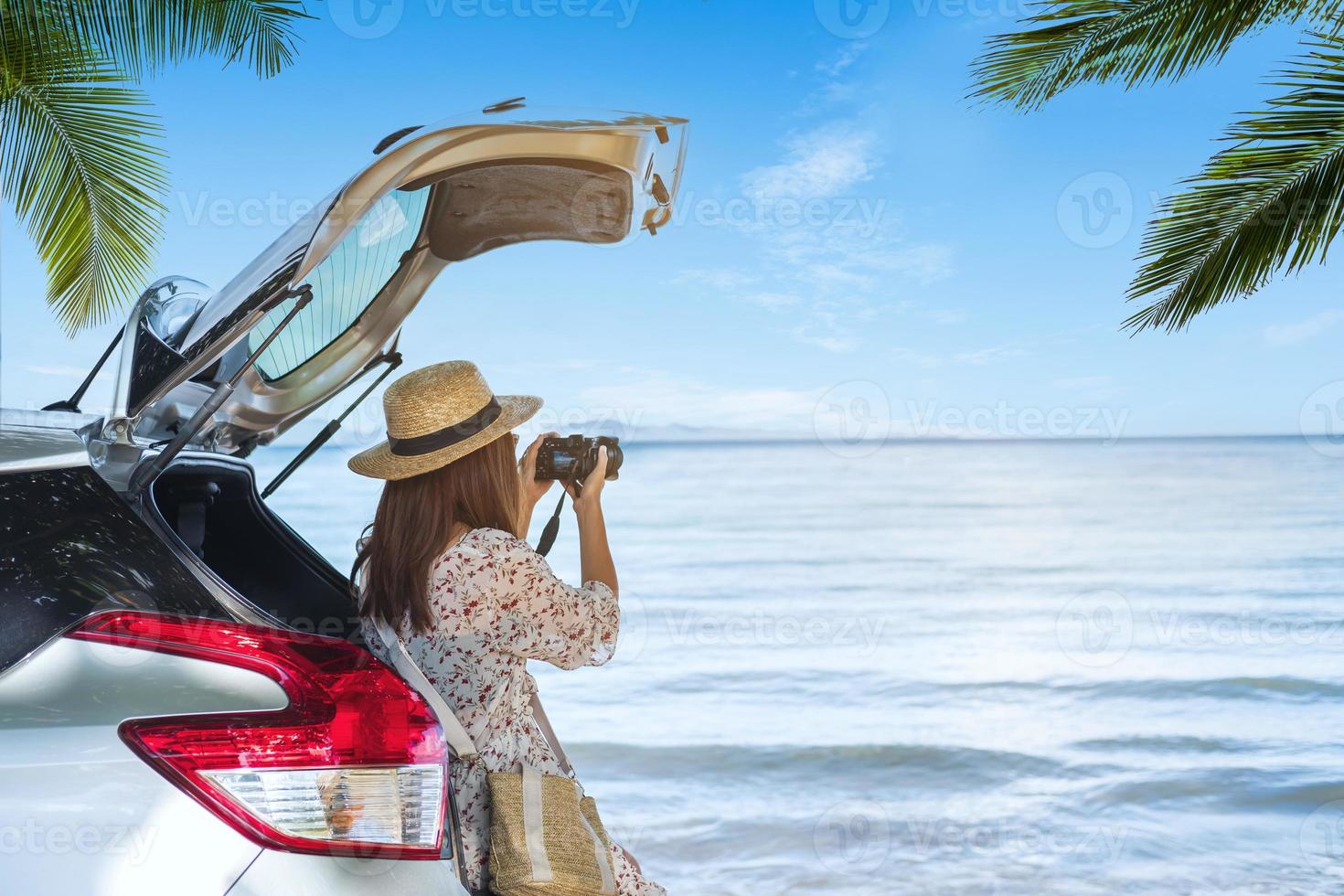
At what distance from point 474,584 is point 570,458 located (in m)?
0.45

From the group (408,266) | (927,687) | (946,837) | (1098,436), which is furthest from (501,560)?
(1098,436)

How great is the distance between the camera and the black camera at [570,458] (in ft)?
8.14

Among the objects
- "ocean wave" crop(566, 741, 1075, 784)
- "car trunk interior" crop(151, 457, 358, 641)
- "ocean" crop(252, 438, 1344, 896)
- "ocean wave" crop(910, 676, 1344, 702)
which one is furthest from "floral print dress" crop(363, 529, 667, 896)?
"ocean wave" crop(910, 676, 1344, 702)

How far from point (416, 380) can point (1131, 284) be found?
3.84 m

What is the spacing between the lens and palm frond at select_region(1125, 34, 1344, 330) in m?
4.57

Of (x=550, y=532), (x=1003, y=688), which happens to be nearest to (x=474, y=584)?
(x=550, y=532)

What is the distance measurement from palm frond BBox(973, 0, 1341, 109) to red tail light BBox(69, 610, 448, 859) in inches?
181

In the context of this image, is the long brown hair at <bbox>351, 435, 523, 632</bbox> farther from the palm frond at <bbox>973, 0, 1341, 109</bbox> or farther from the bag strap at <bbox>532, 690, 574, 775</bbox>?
the palm frond at <bbox>973, 0, 1341, 109</bbox>

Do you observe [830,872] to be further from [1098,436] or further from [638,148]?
[1098,436]

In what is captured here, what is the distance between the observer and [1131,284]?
16.8ft

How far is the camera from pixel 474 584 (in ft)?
7.02

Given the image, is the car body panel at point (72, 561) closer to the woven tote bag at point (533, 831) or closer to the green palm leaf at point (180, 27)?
the woven tote bag at point (533, 831)

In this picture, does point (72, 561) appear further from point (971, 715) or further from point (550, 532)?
point (971, 715)

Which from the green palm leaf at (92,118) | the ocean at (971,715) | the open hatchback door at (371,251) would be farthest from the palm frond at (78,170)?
the open hatchback door at (371,251)
